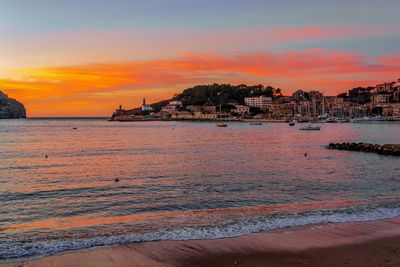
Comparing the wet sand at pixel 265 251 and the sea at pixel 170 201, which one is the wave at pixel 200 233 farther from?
the wet sand at pixel 265 251

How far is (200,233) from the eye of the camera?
13992mm

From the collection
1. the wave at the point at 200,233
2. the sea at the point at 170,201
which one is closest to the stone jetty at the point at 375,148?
the sea at the point at 170,201

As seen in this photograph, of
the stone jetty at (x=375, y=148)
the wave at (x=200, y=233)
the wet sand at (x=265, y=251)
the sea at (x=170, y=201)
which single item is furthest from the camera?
the stone jetty at (x=375, y=148)

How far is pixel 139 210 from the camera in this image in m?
18.0

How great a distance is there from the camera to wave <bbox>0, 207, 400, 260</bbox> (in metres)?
12.2

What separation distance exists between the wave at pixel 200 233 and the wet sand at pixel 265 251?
527mm

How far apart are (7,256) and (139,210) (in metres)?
6.84

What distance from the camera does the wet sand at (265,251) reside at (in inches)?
428

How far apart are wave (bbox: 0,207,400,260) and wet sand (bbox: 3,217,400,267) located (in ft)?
1.73

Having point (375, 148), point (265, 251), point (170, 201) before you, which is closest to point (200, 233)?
point (265, 251)

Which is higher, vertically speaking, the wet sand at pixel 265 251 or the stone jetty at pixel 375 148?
the wet sand at pixel 265 251

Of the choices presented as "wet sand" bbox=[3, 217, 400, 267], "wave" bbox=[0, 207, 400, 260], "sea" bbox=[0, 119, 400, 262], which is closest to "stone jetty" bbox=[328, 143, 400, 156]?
"sea" bbox=[0, 119, 400, 262]

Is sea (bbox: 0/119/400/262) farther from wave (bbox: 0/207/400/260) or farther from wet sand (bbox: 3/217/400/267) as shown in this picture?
wet sand (bbox: 3/217/400/267)

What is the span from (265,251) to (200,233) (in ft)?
8.90
